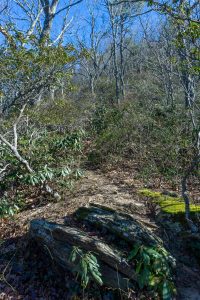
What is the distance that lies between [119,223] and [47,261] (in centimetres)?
128

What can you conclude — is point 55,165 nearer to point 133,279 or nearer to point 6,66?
point 6,66

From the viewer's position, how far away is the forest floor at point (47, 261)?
15.2 feet

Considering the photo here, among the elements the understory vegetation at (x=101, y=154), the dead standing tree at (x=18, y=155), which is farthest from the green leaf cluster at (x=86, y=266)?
the dead standing tree at (x=18, y=155)

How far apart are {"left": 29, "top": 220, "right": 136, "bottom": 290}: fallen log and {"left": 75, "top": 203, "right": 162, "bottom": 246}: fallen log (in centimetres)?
35

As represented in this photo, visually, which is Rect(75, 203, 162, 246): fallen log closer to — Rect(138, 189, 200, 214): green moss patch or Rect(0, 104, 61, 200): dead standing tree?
Rect(138, 189, 200, 214): green moss patch

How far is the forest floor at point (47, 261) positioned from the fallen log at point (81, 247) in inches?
10.7

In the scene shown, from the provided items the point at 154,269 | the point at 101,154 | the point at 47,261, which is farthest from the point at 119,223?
the point at 101,154

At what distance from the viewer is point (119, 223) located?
5.09 m

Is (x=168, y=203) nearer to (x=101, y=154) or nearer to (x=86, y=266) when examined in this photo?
(x=86, y=266)

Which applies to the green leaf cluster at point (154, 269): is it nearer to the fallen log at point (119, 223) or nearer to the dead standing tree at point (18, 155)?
the fallen log at point (119, 223)

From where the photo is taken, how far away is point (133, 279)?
4340 mm

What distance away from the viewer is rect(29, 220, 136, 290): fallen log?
4363 mm

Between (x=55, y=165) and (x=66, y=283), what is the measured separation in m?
4.22

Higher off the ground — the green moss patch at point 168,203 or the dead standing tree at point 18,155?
the dead standing tree at point 18,155
